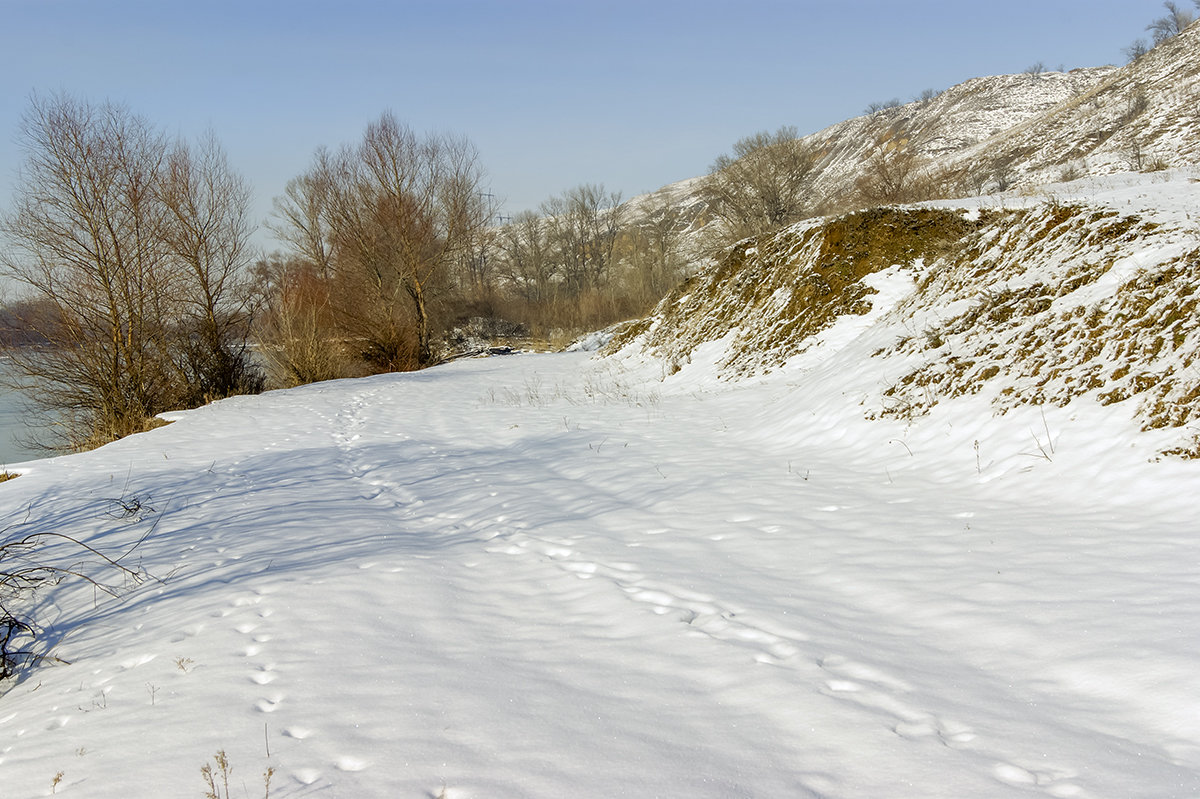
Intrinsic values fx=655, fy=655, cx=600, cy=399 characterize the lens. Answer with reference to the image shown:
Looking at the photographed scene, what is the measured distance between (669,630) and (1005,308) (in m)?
6.23

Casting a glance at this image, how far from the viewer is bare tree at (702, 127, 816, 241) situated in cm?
3159

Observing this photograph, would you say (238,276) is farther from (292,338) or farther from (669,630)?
(669,630)

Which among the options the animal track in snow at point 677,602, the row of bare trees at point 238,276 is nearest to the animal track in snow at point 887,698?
the animal track in snow at point 677,602

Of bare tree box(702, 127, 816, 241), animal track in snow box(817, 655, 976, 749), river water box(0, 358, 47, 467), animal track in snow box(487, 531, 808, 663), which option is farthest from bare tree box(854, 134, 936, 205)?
river water box(0, 358, 47, 467)

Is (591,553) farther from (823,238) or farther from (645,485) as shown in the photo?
(823,238)

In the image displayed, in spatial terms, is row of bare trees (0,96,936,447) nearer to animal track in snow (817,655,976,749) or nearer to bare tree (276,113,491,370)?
bare tree (276,113,491,370)

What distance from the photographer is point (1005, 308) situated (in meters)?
7.45

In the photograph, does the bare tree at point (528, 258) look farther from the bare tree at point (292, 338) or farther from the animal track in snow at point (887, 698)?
the animal track in snow at point (887, 698)

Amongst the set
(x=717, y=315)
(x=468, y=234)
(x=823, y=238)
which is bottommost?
(x=717, y=315)

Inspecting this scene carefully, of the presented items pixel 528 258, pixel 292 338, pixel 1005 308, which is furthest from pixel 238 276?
pixel 528 258

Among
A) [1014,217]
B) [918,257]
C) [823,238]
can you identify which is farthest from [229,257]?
[1014,217]

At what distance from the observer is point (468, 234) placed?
102 ft

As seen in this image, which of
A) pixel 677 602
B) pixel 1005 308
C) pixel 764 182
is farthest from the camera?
pixel 764 182

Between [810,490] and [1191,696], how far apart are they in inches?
135
